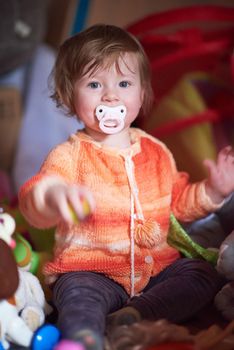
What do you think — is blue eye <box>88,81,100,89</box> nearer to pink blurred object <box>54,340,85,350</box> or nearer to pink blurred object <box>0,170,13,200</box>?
pink blurred object <box>54,340,85,350</box>

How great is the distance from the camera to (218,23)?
1.20 m

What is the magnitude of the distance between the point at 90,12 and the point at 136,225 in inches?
32.1

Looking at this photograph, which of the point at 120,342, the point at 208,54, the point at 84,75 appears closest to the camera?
the point at 120,342

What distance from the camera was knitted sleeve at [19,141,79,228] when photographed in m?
0.59

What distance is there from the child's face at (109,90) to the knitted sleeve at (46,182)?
0.16 feet

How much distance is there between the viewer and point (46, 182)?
60cm

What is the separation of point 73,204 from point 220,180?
279 mm

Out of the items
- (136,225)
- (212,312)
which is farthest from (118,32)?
(212,312)

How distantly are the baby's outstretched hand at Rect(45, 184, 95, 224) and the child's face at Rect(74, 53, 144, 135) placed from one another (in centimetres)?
16

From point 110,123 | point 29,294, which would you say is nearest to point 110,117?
point 110,123

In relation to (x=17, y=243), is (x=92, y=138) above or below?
above

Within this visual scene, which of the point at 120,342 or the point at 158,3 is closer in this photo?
the point at 120,342

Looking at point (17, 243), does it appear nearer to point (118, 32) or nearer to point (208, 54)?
point (118, 32)

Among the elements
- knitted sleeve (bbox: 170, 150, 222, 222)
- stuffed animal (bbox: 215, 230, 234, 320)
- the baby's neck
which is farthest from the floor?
the baby's neck
